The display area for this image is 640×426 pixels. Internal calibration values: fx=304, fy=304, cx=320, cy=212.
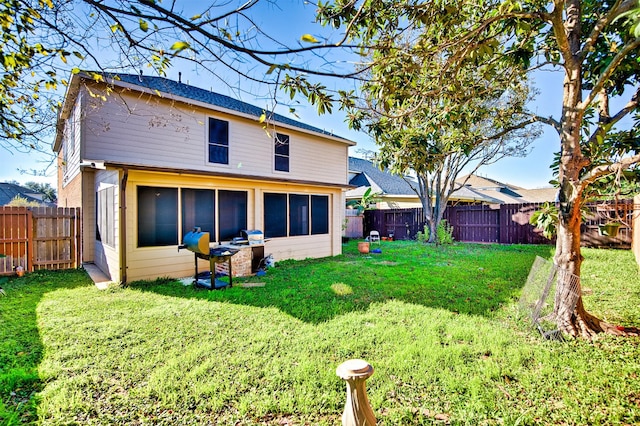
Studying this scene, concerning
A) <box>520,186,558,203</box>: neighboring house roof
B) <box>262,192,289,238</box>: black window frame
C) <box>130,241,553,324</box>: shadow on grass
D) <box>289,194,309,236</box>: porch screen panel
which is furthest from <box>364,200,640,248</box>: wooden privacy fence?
<box>520,186,558,203</box>: neighboring house roof

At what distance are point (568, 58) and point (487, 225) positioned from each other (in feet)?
41.8

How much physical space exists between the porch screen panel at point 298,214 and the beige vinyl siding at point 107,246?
16.0 feet

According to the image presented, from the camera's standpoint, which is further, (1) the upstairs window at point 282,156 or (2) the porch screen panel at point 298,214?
(1) the upstairs window at point 282,156

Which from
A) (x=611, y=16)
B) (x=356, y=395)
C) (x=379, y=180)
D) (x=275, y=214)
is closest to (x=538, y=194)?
(x=379, y=180)

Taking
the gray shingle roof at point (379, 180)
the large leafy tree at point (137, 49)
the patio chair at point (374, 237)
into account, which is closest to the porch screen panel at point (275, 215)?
the large leafy tree at point (137, 49)

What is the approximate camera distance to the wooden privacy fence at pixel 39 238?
7.80 m

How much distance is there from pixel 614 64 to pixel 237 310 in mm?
5830

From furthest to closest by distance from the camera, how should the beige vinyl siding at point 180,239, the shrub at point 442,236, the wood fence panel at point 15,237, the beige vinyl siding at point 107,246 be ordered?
1. the shrub at point 442,236
2. the wood fence panel at point 15,237
3. the beige vinyl siding at point 180,239
4. the beige vinyl siding at point 107,246

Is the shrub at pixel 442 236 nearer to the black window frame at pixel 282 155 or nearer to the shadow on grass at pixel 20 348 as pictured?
the black window frame at pixel 282 155

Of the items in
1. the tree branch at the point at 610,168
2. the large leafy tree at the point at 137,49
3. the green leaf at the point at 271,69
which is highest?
the large leafy tree at the point at 137,49

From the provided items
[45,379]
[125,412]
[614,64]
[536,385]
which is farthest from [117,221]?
[614,64]

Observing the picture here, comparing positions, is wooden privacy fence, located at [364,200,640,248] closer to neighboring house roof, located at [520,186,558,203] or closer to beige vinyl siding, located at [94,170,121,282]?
beige vinyl siding, located at [94,170,121,282]

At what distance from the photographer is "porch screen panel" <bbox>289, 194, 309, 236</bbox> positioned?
10164 millimetres

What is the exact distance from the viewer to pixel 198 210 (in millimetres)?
8016
